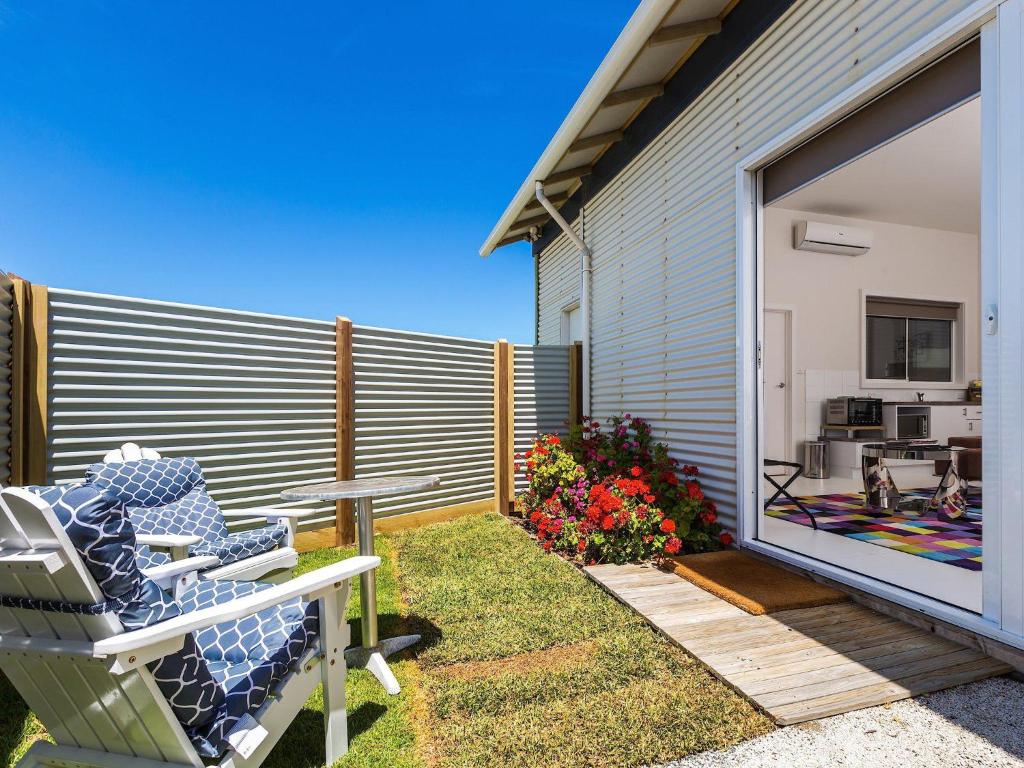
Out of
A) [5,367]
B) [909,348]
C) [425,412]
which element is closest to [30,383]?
[5,367]

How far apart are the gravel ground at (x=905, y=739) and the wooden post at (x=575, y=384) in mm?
4499

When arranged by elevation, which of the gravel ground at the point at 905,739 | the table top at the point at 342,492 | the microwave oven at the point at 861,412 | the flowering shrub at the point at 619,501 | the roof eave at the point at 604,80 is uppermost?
the roof eave at the point at 604,80

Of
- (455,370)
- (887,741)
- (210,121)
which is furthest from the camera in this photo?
(210,121)

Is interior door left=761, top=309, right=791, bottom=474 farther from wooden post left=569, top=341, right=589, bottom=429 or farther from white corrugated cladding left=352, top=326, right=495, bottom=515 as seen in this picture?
white corrugated cladding left=352, top=326, right=495, bottom=515

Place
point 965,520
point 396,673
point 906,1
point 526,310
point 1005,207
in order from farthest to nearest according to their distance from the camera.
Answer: point 526,310, point 965,520, point 906,1, point 396,673, point 1005,207

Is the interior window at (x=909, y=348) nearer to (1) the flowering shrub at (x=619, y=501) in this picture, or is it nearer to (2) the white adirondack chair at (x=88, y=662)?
(1) the flowering shrub at (x=619, y=501)

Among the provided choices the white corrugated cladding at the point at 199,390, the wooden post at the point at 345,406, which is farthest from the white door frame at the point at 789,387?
the white corrugated cladding at the point at 199,390

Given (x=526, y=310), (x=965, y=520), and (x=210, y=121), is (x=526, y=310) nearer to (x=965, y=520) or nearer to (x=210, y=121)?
(x=210, y=121)

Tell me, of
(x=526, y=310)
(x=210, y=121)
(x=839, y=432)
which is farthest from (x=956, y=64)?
(x=210, y=121)

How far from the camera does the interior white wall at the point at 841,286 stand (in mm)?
6422

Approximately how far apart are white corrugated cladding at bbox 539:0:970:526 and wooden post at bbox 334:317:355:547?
113 inches

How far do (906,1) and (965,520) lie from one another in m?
4.32

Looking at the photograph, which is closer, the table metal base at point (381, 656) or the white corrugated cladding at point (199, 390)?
the table metal base at point (381, 656)

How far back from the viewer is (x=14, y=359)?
9.77 feet
